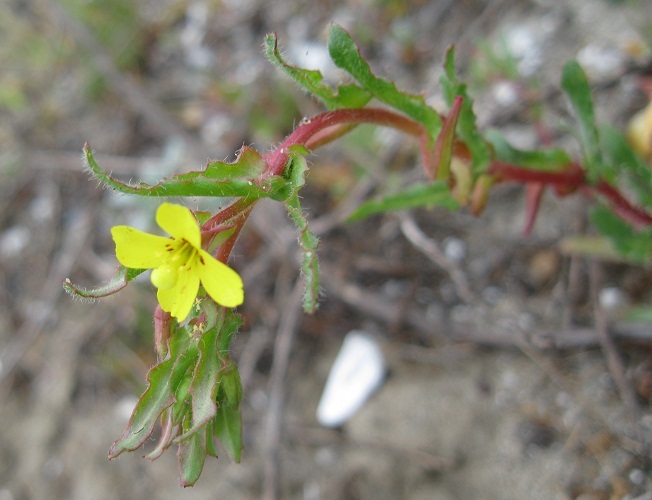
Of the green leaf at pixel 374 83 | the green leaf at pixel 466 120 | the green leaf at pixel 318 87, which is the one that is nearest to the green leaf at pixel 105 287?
the green leaf at pixel 318 87

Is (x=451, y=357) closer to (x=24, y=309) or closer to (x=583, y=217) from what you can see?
(x=583, y=217)

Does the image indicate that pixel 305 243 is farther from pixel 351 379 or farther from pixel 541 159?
pixel 351 379

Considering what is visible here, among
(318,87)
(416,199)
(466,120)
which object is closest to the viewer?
(318,87)

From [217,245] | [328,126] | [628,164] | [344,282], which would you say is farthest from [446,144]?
[344,282]

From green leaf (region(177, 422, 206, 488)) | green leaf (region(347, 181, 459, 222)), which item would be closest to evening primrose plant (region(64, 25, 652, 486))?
green leaf (region(177, 422, 206, 488))

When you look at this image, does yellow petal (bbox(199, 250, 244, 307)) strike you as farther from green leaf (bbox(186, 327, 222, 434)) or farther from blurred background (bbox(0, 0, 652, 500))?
blurred background (bbox(0, 0, 652, 500))

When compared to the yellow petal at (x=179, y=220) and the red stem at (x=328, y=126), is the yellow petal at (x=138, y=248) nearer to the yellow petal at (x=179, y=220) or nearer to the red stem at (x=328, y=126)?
the yellow petal at (x=179, y=220)
